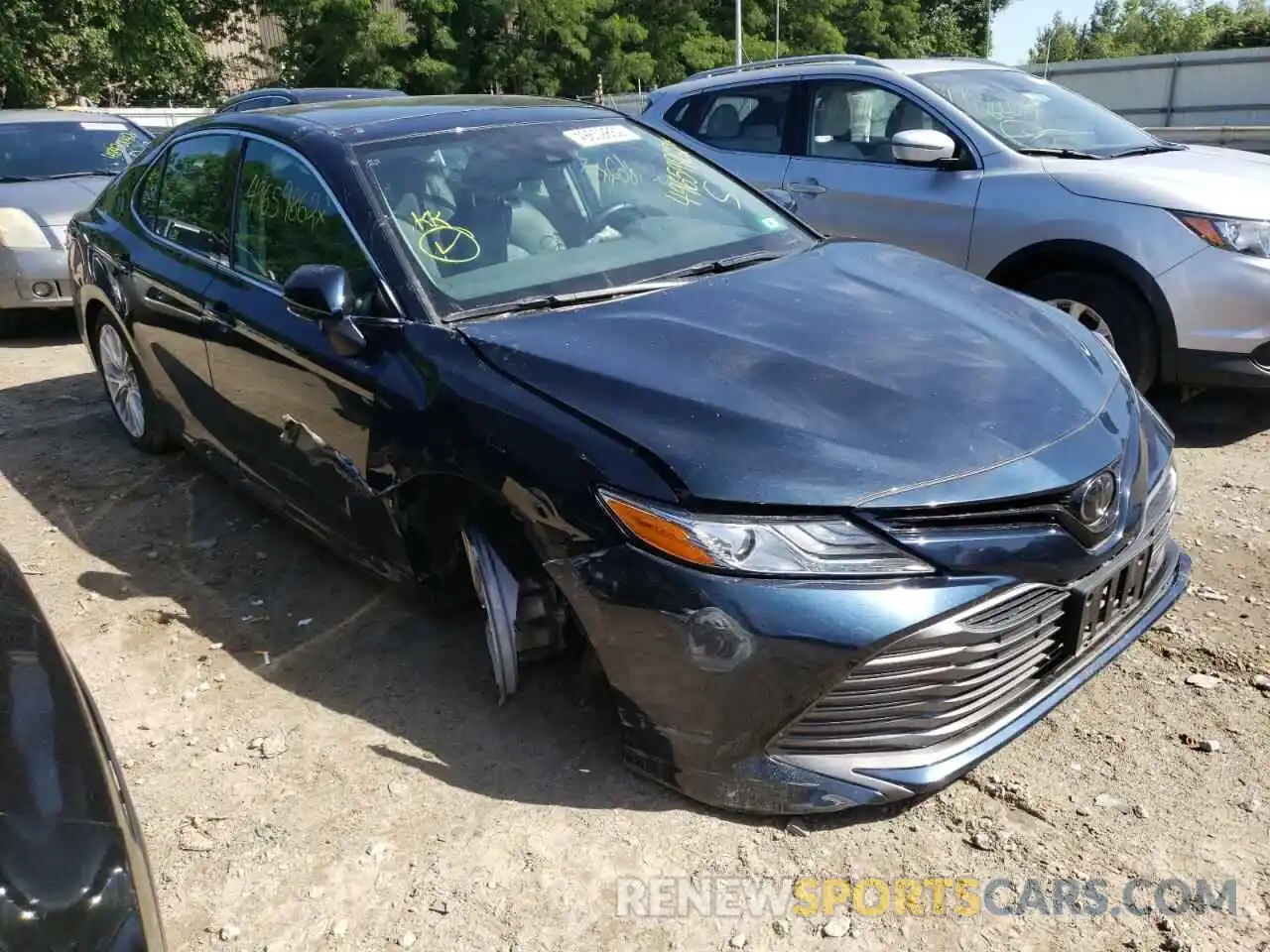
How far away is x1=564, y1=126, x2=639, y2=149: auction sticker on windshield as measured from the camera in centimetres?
370

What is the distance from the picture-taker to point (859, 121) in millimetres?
5883

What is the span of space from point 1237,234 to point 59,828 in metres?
4.74

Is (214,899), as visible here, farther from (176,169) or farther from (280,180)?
(176,169)

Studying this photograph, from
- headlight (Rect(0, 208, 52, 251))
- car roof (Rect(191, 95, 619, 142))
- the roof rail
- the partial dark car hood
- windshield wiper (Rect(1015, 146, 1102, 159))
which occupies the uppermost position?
the roof rail

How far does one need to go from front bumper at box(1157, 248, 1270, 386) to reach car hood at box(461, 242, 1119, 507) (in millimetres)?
1704

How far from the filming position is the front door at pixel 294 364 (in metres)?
3.11

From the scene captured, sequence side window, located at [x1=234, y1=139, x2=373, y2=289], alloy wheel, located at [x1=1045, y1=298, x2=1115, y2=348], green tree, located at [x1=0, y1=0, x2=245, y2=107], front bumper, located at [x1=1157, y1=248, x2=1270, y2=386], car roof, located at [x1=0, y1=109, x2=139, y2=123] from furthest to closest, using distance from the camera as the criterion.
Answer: green tree, located at [x1=0, y1=0, x2=245, y2=107], car roof, located at [x1=0, y1=109, x2=139, y2=123], alloy wheel, located at [x1=1045, y1=298, x2=1115, y2=348], front bumper, located at [x1=1157, y1=248, x2=1270, y2=386], side window, located at [x1=234, y1=139, x2=373, y2=289]

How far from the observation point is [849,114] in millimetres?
5938

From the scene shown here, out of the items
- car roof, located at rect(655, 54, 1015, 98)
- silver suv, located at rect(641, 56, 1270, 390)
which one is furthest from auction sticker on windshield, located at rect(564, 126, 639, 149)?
car roof, located at rect(655, 54, 1015, 98)

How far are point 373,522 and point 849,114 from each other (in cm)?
398

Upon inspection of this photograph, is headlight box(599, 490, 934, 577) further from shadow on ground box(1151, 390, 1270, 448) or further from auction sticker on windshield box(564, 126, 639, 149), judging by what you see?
shadow on ground box(1151, 390, 1270, 448)

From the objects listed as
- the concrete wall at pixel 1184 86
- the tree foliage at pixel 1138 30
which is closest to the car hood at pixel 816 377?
the concrete wall at pixel 1184 86

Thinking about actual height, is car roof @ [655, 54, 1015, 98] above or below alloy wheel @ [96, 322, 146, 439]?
above

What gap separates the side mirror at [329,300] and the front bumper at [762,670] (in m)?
1.02
